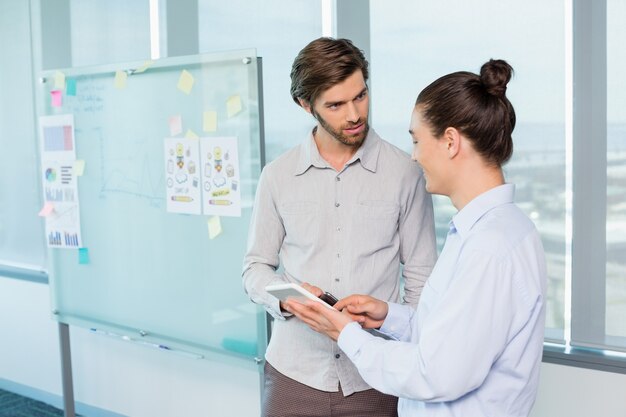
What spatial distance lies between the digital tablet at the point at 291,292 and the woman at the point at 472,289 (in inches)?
5.4

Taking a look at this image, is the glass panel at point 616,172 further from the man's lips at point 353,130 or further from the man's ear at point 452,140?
the man's ear at point 452,140

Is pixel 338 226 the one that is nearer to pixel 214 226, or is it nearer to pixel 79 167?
pixel 214 226

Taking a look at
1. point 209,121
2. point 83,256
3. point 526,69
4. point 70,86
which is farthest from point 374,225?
point 70,86

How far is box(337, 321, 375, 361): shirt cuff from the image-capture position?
1.28m

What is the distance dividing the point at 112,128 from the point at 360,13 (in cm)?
120

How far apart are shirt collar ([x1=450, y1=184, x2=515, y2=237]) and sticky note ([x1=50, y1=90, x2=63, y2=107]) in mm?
2410

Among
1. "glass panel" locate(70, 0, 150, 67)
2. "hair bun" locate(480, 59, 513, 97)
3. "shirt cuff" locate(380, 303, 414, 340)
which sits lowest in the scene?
"shirt cuff" locate(380, 303, 414, 340)

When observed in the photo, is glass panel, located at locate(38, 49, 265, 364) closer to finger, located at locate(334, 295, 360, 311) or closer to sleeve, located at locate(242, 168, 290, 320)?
sleeve, located at locate(242, 168, 290, 320)

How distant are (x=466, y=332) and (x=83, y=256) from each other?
2.39 m

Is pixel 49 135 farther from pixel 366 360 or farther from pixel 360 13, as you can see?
pixel 366 360

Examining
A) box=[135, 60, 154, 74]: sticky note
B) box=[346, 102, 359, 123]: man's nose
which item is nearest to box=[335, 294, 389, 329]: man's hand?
box=[346, 102, 359, 123]: man's nose

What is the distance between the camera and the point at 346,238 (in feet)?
5.87

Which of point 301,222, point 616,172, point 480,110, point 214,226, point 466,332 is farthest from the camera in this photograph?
point 214,226

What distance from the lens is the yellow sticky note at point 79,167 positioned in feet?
10.2
